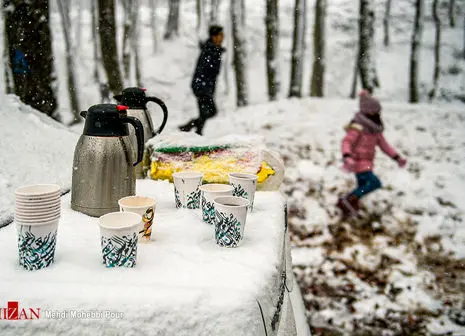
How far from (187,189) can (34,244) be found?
664 mm

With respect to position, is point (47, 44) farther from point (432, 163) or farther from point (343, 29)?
point (343, 29)

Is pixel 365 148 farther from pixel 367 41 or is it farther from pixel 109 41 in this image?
pixel 109 41

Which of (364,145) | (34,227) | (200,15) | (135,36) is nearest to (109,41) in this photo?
(364,145)

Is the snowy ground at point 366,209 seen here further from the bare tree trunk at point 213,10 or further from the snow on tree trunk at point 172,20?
the snow on tree trunk at point 172,20

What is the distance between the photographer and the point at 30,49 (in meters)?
3.01

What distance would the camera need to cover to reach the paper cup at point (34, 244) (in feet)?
3.38

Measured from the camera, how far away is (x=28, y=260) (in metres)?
1.04

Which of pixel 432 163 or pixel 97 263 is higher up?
pixel 97 263

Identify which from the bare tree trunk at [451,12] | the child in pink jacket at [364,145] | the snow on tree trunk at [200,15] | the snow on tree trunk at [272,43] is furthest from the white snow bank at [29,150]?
the bare tree trunk at [451,12]

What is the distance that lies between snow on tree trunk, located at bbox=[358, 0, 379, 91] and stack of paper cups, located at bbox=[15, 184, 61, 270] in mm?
8672

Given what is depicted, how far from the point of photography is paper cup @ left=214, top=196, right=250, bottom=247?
1.21m

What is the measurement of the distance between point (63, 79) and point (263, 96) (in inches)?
354

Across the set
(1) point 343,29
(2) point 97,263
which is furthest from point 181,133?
(1) point 343,29

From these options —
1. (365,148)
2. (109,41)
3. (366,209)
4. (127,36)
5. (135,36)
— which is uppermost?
(135,36)
